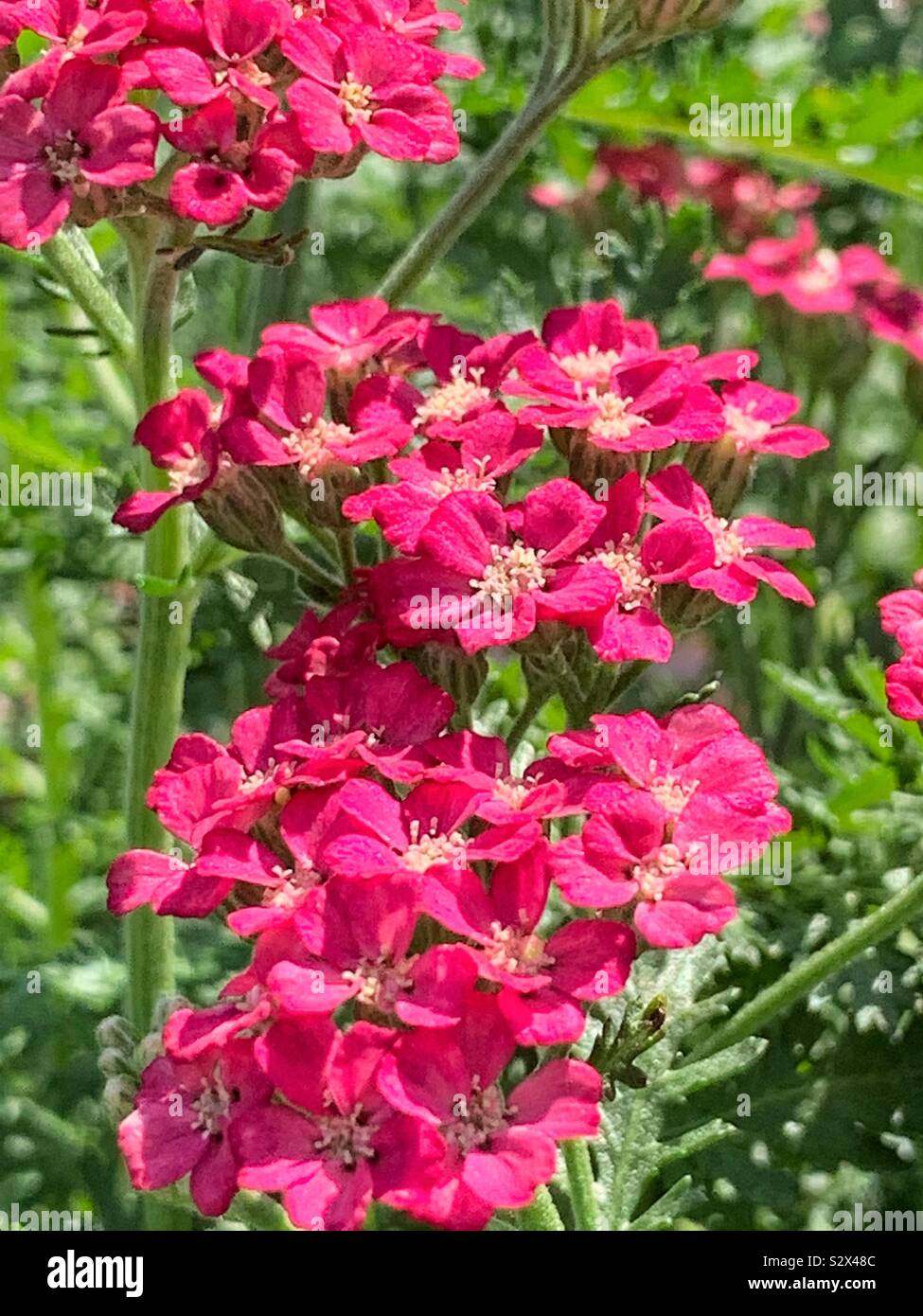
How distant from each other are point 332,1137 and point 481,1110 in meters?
0.11

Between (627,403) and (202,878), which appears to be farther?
(627,403)

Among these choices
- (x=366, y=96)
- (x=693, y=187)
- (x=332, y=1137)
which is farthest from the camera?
(x=693, y=187)

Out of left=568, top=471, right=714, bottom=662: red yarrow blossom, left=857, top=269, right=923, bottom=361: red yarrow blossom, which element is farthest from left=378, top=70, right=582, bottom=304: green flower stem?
left=857, top=269, right=923, bottom=361: red yarrow blossom

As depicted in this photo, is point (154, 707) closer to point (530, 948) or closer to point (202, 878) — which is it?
point (202, 878)

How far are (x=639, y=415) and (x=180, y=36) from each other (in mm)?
500

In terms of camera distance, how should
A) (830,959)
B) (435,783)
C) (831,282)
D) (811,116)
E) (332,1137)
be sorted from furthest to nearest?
(831,282) < (811,116) < (830,959) < (435,783) < (332,1137)

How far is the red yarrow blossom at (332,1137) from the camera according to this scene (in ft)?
4.42

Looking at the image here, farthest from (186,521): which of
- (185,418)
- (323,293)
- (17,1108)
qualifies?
(323,293)

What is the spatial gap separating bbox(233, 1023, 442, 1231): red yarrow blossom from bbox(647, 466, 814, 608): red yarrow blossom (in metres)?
0.49

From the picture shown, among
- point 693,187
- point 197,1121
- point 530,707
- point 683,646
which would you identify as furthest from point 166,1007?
point 683,646

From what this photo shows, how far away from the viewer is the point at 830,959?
1712 millimetres

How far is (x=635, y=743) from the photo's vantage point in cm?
153

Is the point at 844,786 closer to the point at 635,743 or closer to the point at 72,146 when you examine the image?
the point at 635,743

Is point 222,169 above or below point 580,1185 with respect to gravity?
above
